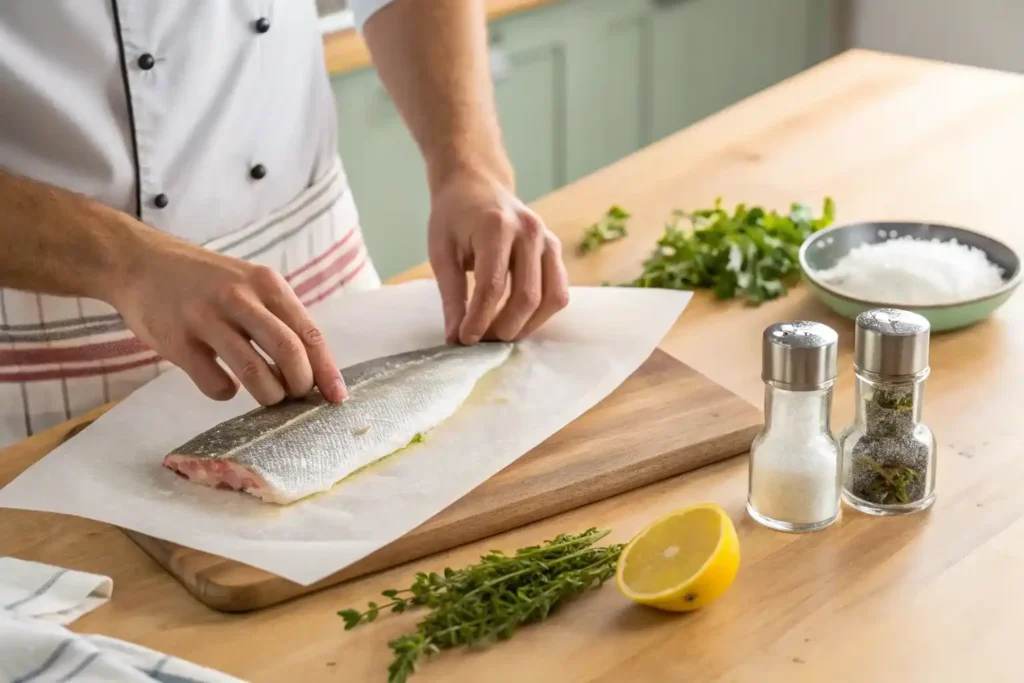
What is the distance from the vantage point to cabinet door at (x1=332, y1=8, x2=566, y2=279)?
301 cm

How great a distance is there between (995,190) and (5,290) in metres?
1.43

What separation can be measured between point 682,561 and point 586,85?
8.54 feet

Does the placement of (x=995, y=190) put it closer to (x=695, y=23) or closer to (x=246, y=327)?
(x=246, y=327)

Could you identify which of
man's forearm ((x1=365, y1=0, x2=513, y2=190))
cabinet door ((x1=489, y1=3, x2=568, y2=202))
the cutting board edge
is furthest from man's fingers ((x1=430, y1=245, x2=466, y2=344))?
cabinet door ((x1=489, y1=3, x2=568, y2=202))

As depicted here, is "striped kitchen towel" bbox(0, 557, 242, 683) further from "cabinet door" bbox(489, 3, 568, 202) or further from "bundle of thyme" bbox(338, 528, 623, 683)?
"cabinet door" bbox(489, 3, 568, 202)

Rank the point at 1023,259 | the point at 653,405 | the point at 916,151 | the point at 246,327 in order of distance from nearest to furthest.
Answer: the point at 246,327
the point at 653,405
the point at 1023,259
the point at 916,151

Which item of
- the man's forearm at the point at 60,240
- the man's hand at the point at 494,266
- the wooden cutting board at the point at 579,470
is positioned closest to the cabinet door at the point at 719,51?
the man's hand at the point at 494,266

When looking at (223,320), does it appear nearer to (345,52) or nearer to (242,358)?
(242,358)

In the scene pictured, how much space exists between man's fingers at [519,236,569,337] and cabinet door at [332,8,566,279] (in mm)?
1494


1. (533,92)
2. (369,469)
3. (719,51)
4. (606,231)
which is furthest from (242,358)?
(719,51)

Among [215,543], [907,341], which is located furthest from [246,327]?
[907,341]

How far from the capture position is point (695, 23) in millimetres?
3795

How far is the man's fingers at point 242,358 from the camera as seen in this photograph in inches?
50.7

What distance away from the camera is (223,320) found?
4.24ft
